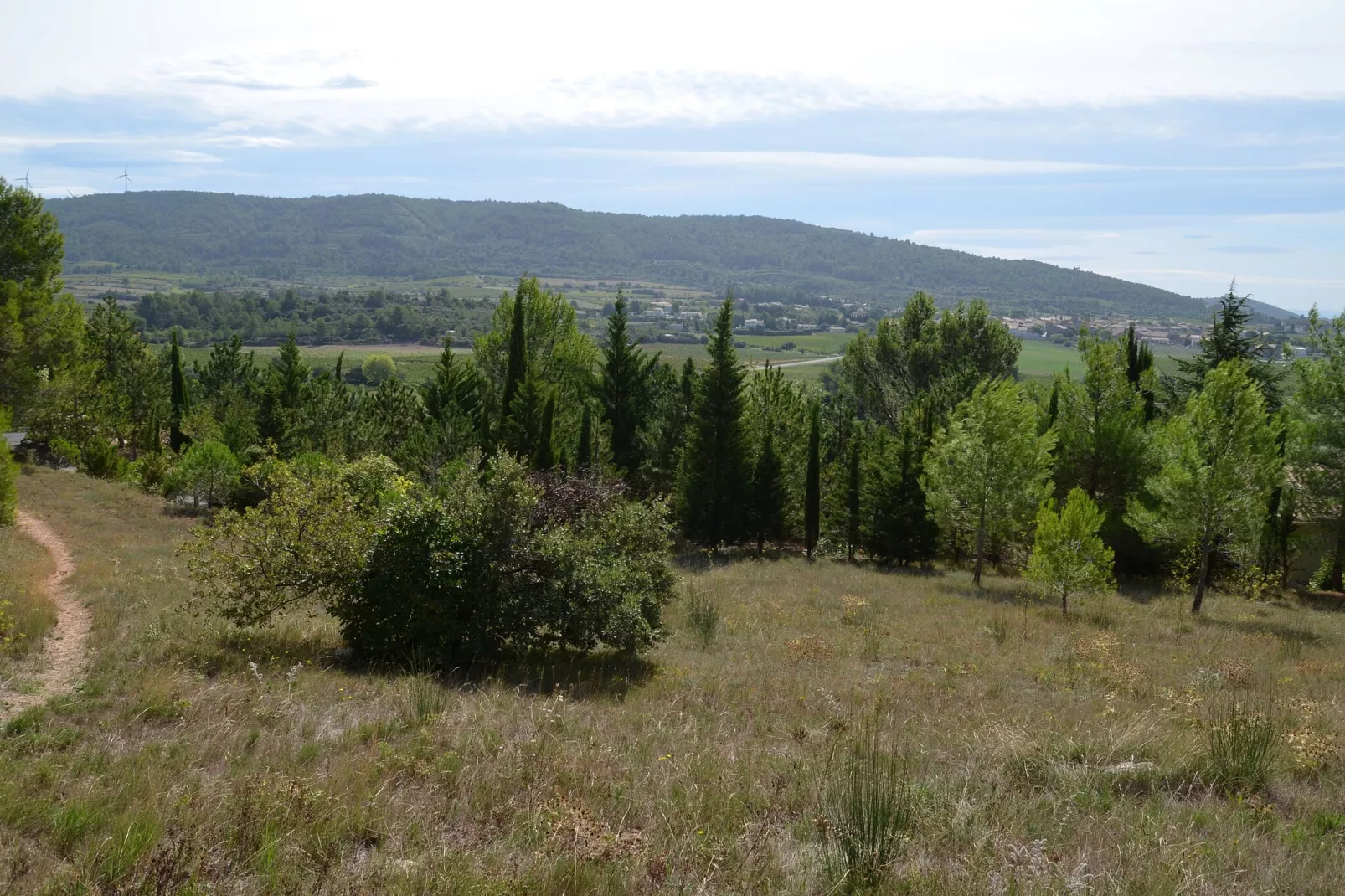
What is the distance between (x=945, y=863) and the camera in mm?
6066

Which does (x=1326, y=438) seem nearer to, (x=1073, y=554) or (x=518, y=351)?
(x=1073, y=554)

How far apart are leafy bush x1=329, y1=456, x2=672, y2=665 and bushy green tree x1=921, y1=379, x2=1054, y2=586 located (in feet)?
57.9

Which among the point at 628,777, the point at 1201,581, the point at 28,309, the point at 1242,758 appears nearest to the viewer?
the point at 628,777

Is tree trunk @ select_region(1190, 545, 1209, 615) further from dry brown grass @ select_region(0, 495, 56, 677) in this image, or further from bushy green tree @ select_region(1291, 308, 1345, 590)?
dry brown grass @ select_region(0, 495, 56, 677)

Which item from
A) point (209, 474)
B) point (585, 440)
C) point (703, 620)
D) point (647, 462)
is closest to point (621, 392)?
point (647, 462)

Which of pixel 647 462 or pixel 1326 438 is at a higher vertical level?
pixel 1326 438

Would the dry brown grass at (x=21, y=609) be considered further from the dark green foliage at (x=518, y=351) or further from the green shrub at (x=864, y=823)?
the dark green foliage at (x=518, y=351)

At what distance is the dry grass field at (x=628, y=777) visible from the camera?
567 centimetres

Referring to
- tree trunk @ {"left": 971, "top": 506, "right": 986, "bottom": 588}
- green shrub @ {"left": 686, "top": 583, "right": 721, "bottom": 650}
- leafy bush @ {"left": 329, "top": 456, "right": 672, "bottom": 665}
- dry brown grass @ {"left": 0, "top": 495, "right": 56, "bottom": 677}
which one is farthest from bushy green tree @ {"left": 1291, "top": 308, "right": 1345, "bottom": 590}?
dry brown grass @ {"left": 0, "top": 495, "right": 56, "bottom": 677}

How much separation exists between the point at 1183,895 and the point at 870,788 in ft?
6.63

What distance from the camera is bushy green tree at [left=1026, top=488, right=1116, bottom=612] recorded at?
22.9 m

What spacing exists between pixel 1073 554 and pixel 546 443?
21.7 metres

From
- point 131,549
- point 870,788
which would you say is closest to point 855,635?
point 870,788

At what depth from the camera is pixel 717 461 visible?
3769 cm
